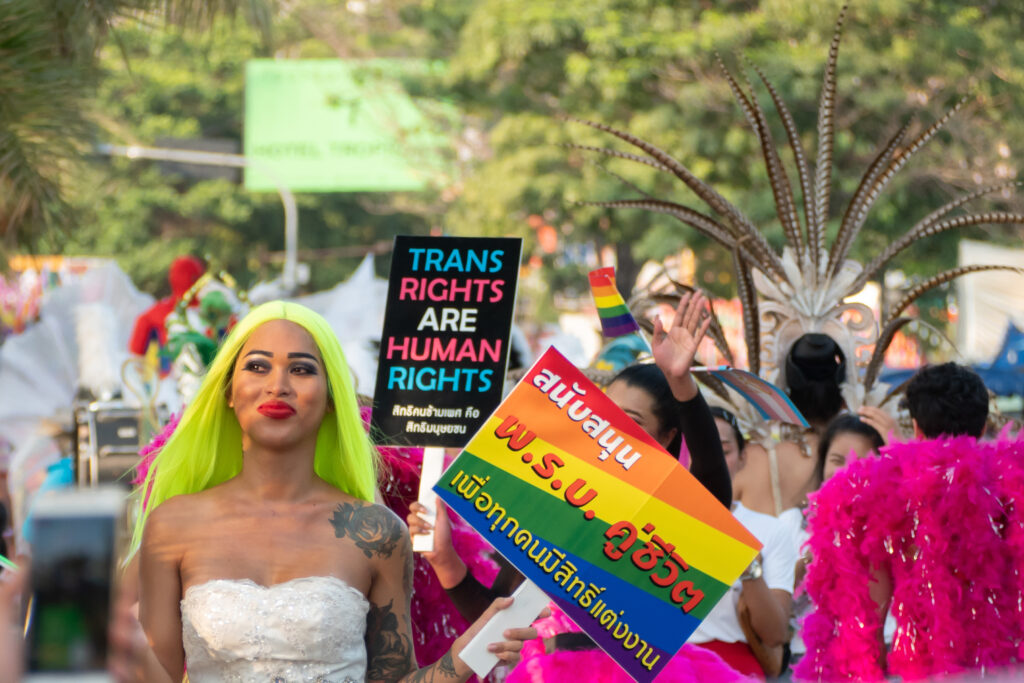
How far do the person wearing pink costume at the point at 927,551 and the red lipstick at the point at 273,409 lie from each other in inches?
74.4

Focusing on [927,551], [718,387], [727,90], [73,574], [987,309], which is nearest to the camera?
[73,574]

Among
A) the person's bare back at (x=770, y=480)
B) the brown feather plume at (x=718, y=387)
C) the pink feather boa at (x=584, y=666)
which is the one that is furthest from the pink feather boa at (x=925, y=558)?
the brown feather plume at (x=718, y=387)

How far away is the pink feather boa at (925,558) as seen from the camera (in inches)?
143

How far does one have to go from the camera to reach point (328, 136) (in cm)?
2528

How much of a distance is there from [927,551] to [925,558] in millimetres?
23

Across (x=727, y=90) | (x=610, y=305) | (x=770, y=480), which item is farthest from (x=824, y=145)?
(x=727, y=90)

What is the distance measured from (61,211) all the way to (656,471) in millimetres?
4526

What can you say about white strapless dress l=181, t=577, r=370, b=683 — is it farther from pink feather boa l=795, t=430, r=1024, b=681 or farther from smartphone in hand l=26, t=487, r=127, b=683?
pink feather boa l=795, t=430, r=1024, b=681

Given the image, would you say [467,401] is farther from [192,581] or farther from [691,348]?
[192,581]

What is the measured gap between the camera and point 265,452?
2.69 meters

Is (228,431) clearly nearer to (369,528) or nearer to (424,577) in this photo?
(369,528)

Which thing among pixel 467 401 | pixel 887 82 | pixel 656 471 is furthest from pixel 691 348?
pixel 887 82

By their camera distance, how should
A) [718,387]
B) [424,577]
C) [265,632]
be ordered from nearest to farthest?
[265,632], [424,577], [718,387]

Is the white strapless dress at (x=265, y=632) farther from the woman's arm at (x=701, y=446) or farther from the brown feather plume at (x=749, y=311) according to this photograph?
the brown feather plume at (x=749, y=311)
